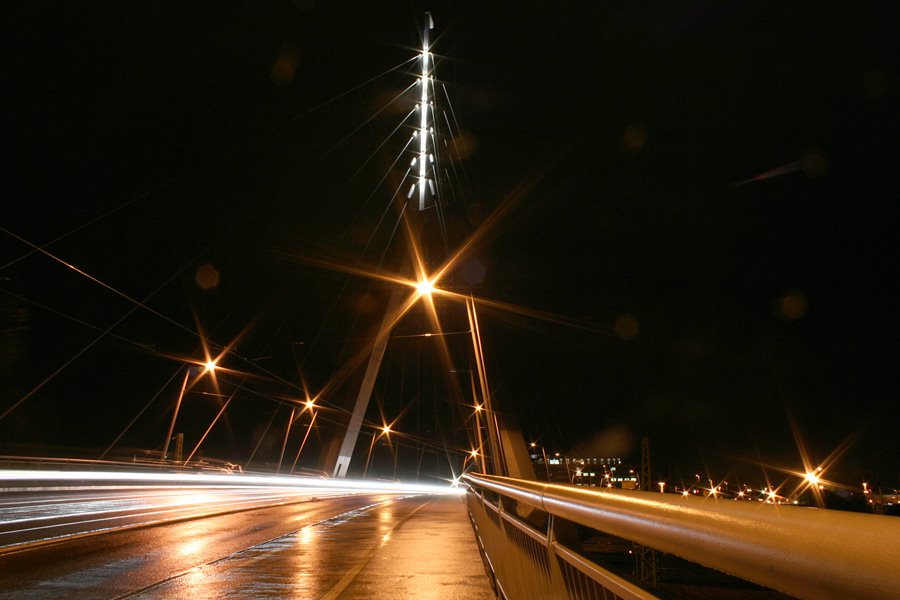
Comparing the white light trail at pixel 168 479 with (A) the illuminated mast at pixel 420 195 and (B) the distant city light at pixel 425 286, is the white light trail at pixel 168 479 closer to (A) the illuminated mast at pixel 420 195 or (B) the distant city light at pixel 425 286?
(A) the illuminated mast at pixel 420 195

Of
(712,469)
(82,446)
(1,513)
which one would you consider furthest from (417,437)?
(1,513)

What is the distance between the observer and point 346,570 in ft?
29.7

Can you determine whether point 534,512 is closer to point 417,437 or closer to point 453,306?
point 453,306

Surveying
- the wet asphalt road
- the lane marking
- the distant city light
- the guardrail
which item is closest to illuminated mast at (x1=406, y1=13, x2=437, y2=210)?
the distant city light

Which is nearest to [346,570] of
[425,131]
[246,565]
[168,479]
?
[246,565]

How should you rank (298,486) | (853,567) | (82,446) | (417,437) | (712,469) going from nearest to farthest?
(853,567), (298,486), (712,469), (82,446), (417,437)

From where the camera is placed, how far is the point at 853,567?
1.08 m

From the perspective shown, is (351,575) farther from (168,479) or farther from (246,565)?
(168,479)

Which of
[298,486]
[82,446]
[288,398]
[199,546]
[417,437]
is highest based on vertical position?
[417,437]

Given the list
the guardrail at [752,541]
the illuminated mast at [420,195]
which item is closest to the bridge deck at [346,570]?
the guardrail at [752,541]

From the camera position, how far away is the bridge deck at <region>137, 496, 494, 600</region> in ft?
24.1

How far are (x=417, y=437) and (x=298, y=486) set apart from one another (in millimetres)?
68863

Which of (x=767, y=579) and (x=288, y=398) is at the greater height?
(x=288, y=398)

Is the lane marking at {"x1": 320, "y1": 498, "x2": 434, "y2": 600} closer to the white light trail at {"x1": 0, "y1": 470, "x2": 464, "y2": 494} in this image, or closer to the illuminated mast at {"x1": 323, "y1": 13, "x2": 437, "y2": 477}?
the white light trail at {"x1": 0, "y1": 470, "x2": 464, "y2": 494}
